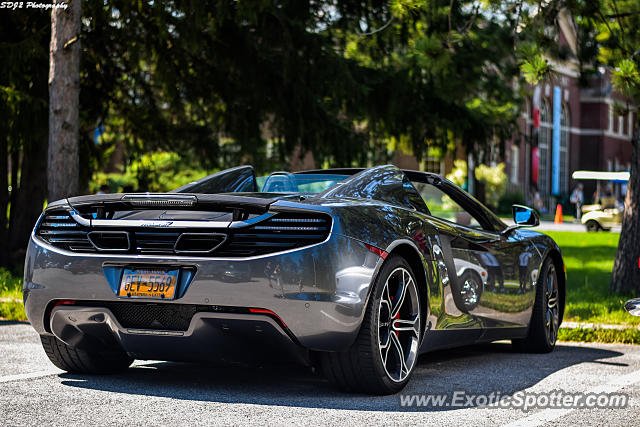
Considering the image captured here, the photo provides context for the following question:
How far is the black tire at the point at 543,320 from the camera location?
739cm

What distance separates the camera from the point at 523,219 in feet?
23.5

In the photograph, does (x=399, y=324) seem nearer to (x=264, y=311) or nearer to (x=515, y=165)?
(x=264, y=311)

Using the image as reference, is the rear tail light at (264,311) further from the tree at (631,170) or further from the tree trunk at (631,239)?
the tree trunk at (631,239)

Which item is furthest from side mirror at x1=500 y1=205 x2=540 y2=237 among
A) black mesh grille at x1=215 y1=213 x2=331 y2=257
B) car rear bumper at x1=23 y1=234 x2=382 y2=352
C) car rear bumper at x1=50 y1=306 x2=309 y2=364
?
car rear bumper at x1=50 y1=306 x2=309 y2=364

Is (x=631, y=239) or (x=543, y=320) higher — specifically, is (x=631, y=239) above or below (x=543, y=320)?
above

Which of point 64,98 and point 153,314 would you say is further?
point 64,98

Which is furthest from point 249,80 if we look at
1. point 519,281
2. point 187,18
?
point 519,281

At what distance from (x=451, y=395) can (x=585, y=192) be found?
64548mm

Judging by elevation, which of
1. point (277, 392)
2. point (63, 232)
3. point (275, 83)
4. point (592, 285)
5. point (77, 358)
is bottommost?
point (592, 285)

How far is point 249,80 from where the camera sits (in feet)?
48.6

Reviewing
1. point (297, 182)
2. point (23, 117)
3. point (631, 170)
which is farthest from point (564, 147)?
point (297, 182)

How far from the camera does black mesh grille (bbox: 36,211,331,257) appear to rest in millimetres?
4887

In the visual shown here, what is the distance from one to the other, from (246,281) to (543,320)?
11.1 ft

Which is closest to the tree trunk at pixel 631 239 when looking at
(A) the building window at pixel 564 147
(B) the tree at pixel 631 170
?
(B) the tree at pixel 631 170
